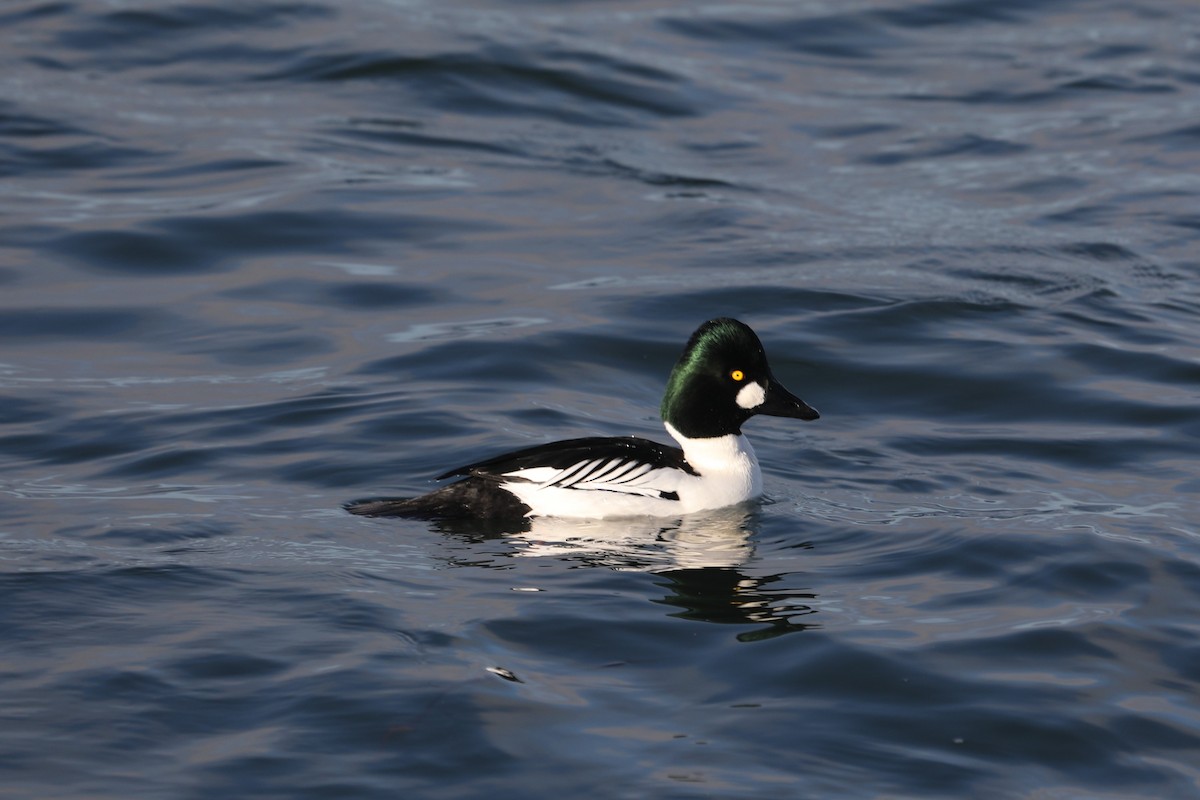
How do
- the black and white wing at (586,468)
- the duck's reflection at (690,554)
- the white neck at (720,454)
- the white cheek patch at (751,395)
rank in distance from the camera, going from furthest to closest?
the white cheek patch at (751,395)
the white neck at (720,454)
the black and white wing at (586,468)
the duck's reflection at (690,554)

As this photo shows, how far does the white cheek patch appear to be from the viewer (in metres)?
9.20

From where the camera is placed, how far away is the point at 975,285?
13.5 meters

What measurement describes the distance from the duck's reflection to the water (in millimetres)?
28

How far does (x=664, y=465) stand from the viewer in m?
8.88

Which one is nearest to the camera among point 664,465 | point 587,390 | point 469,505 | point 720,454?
point 469,505

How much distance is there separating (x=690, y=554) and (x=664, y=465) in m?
0.67

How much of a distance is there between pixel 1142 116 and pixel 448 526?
43.2 ft

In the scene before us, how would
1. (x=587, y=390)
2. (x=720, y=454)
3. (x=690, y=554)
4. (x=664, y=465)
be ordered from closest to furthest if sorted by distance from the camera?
(x=690, y=554)
(x=664, y=465)
(x=720, y=454)
(x=587, y=390)

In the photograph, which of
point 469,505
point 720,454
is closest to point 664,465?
point 720,454

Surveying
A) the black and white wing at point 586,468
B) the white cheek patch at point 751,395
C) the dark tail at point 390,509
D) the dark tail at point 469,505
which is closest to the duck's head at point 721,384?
the white cheek patch at point 751,395

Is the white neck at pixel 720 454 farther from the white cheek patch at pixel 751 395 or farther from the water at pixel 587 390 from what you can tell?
the water at pixel 587 390

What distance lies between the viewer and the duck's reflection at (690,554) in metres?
7.62

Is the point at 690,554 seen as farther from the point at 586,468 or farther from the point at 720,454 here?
the point at 720,454

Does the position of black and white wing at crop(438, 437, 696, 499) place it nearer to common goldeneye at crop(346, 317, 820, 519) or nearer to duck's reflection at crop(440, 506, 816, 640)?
common goldeneye at crop(346, 317, 820, 519)
